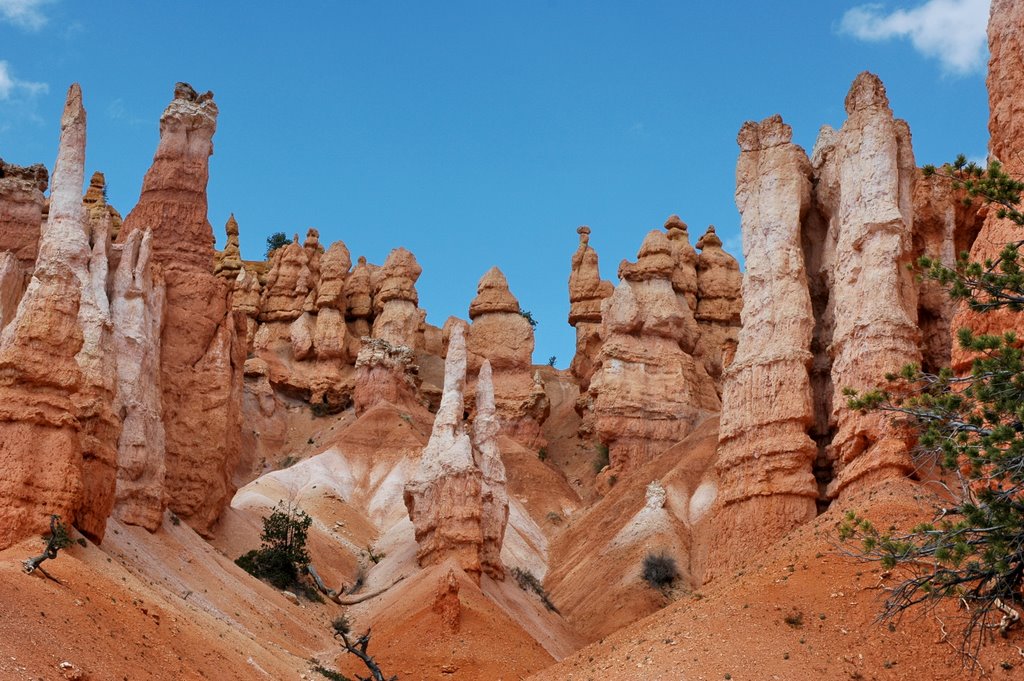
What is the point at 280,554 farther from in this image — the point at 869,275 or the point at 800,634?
the point at 800,634

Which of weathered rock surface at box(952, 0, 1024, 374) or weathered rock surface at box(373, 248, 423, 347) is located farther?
weathered rock surface at box(373, 248, 423, 347)

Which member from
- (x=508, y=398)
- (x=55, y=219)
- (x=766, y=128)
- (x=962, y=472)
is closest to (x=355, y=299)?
(x=508, y=398)

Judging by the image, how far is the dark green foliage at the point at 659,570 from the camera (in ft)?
156

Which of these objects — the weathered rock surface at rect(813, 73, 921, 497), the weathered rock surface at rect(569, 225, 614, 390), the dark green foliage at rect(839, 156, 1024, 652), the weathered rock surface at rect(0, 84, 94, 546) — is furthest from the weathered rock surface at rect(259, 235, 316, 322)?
the dark green foliage at rect(839, 156, 1024, 652)

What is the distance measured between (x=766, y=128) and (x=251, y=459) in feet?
100

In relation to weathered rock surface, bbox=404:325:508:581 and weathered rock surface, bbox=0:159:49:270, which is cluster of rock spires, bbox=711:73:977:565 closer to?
weathered rock surface, bbox=404:325:508:581

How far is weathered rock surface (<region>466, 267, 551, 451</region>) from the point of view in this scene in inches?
2790

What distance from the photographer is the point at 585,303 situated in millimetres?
78000

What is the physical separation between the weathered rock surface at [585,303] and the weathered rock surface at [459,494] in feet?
86.2

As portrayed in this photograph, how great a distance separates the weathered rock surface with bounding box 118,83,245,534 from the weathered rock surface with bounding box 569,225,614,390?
30665 mm

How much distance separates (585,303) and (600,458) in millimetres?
12082

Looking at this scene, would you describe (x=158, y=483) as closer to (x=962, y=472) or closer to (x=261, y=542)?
(x=261, y=542)

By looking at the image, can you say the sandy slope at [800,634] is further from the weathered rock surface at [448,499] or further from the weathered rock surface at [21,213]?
the weathered rock surface at [21,213]

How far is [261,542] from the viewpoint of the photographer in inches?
1938
